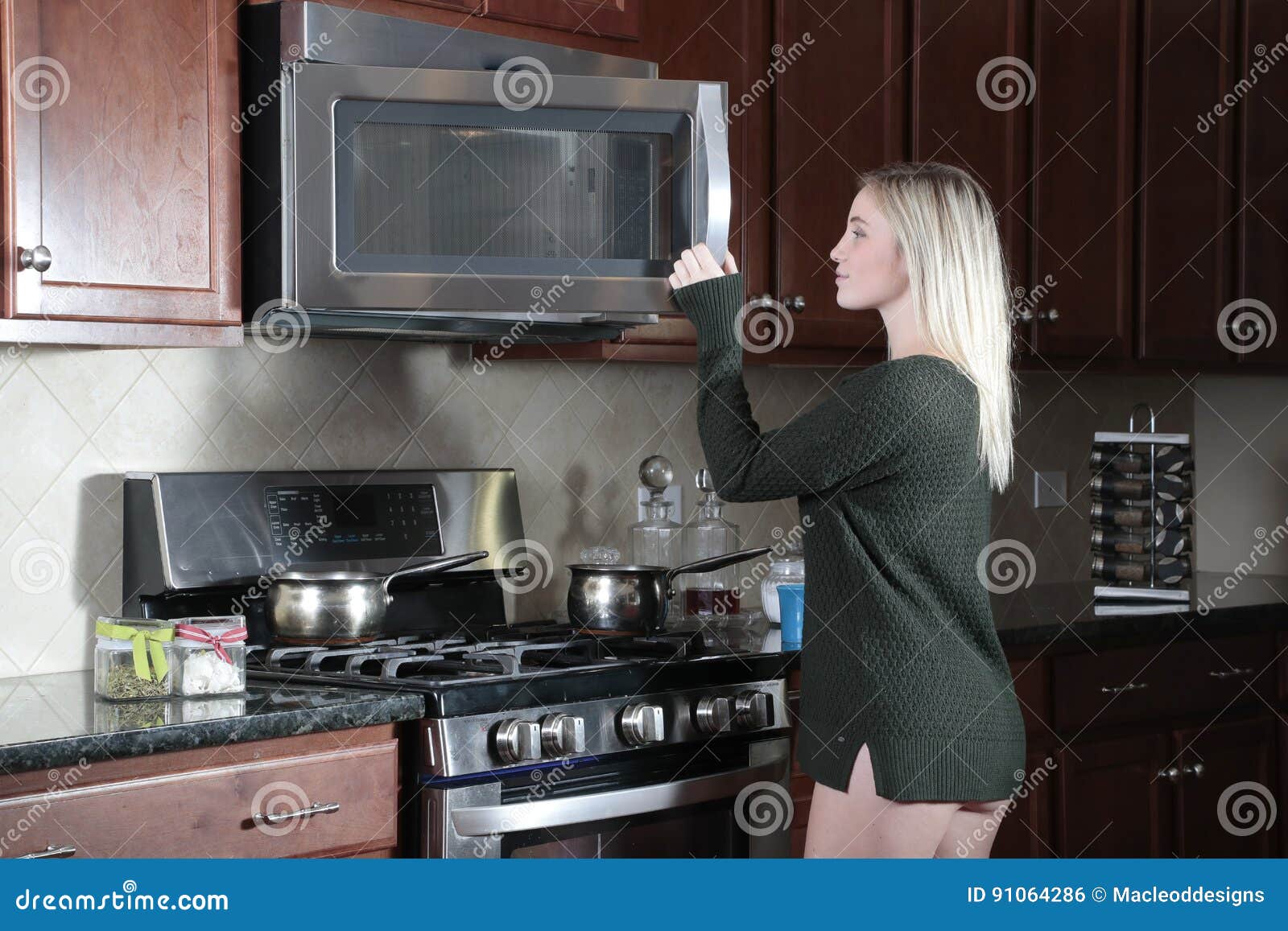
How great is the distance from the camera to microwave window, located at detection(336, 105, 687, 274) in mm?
2041

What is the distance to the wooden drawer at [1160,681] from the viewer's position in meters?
2.66

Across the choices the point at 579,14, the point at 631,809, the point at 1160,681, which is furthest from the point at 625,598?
the point at 1160,681

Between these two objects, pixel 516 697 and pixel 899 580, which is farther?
pixel 516 697

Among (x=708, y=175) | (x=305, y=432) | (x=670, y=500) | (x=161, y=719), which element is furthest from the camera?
(x=670, y=500)

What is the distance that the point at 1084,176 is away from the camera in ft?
10.2

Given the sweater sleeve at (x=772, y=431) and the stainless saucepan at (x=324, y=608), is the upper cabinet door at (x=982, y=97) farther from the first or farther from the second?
the stainless saucepan at (x=324, y=608)

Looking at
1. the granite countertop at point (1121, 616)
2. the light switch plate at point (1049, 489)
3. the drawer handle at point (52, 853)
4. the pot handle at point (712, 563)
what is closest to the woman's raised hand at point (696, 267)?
the pot handle at point (712, 563)

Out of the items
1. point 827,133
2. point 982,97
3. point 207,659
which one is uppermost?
point 982,97

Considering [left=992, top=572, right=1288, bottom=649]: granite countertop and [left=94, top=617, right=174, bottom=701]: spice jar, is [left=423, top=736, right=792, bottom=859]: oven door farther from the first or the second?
[left=992, top=572, right=1288, bottom=649]: granite countertop

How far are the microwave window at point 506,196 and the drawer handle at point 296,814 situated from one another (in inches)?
28.4

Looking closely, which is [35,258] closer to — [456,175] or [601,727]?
[456,175]

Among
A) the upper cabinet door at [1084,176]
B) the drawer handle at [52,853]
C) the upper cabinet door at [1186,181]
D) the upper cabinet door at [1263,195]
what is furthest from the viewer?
the upper cabinet door at [1263,195]

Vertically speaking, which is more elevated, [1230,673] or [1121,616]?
[1121,616]

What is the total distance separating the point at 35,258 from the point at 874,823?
1.18 m
